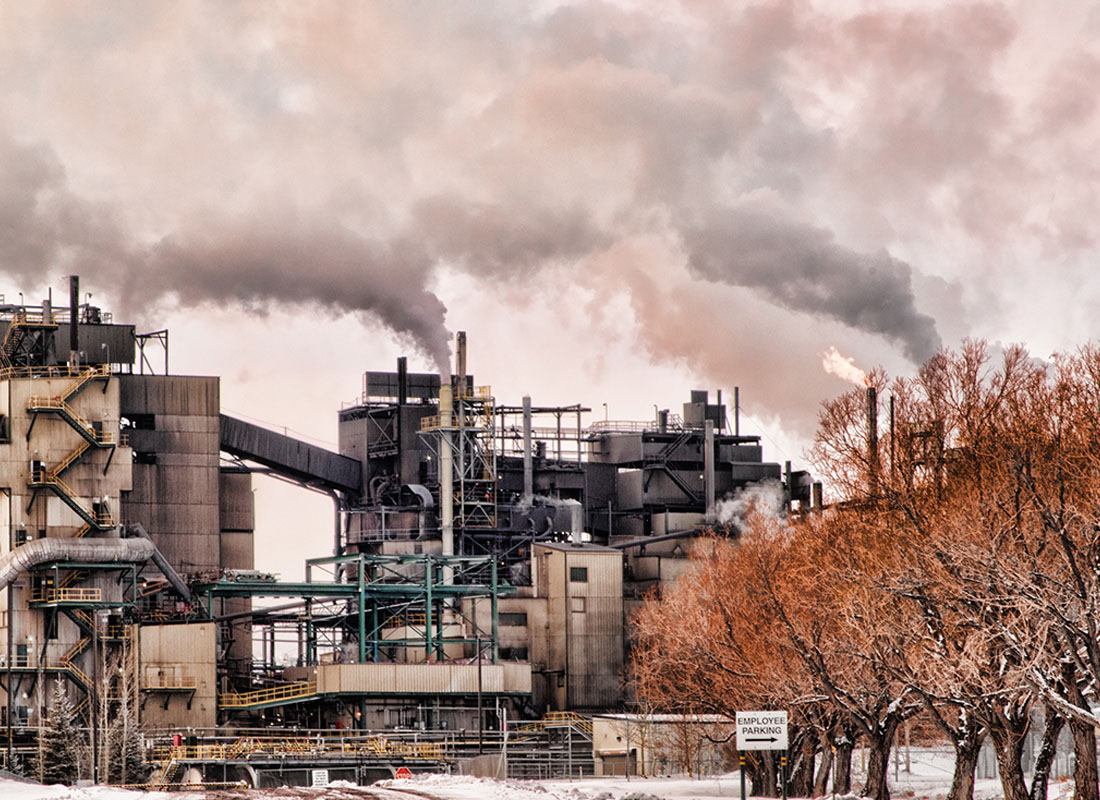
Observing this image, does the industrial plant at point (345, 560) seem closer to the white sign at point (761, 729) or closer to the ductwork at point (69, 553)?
the ductwork at point (69, 553)

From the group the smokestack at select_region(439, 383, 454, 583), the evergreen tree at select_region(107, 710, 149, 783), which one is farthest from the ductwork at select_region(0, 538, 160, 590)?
the smokestack at select_region(439, 383, 454, 583)

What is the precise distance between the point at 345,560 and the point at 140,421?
13041 mm

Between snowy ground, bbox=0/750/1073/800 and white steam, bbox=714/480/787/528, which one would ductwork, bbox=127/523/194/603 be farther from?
white steam, bbox=714/480/787/528

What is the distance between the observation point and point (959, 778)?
1861 inches

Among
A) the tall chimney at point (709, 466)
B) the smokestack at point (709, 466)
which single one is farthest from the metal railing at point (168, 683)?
the smokestack at point (709, 466)

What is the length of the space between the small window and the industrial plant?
0.11 m

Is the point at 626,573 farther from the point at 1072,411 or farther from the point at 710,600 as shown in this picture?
the point at 1072,411

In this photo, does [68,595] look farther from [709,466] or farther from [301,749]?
[709,466]

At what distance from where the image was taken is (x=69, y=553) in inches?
3182

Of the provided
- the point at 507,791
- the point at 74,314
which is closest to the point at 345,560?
the point at 74,314

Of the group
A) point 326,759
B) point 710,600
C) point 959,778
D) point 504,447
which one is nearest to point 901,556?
point 959,778

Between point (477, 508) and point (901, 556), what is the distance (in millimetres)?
52633

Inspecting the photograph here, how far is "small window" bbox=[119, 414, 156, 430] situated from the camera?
89.8m

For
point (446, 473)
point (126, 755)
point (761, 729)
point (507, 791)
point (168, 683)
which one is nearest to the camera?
point (761, 729)
